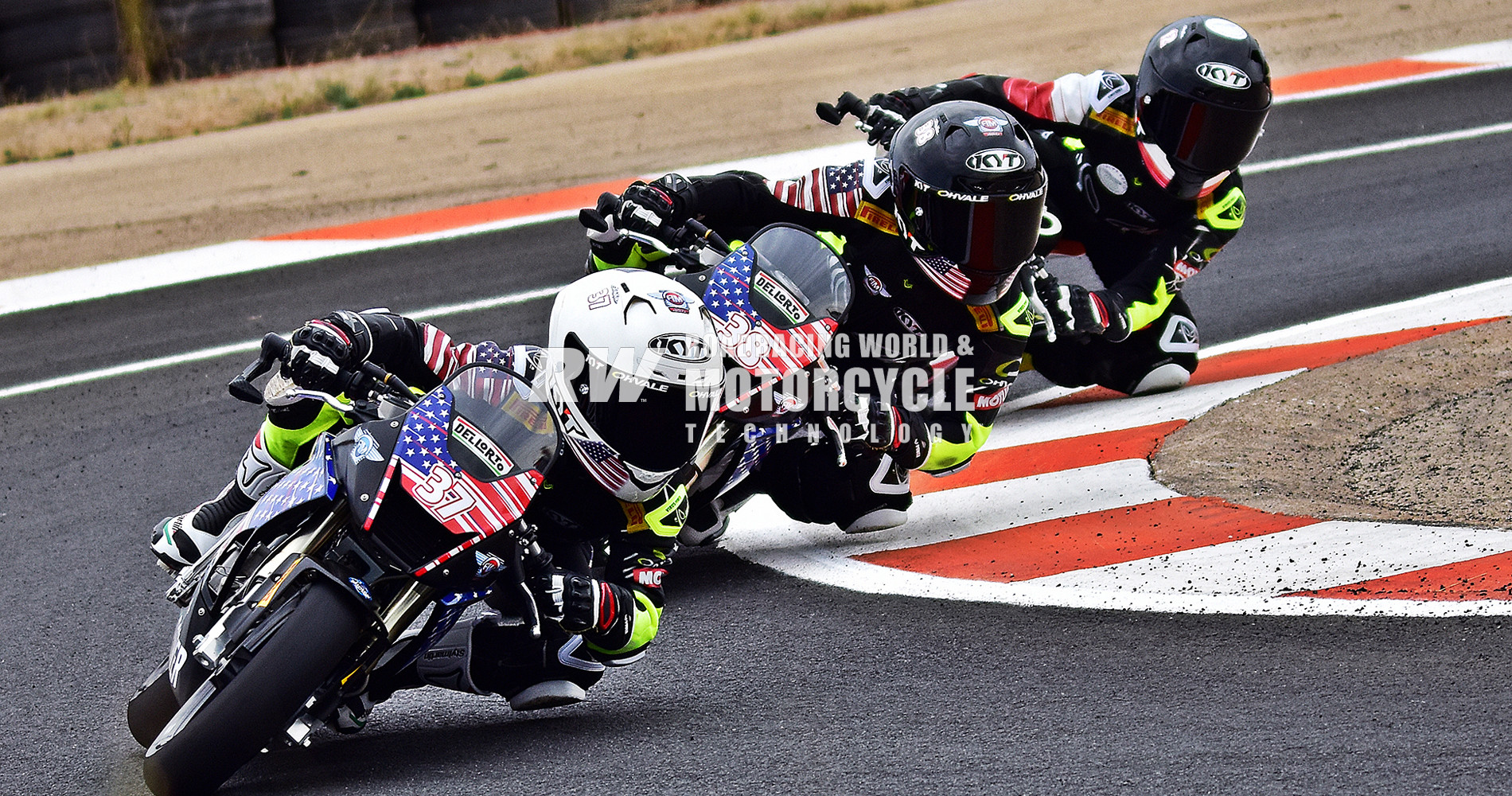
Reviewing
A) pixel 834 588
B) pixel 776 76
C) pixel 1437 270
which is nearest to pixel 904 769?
pixel 834 588

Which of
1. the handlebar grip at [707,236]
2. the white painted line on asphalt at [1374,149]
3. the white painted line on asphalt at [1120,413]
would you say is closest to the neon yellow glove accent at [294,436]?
the handlebar grip at [707,236]

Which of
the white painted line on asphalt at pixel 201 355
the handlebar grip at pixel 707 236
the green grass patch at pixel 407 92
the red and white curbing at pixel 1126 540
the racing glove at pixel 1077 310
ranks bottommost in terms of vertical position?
the white painted line on asphalt at pixel 201 355

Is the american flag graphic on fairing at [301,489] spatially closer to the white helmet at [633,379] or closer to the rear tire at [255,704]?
the rear tire at [255,704]

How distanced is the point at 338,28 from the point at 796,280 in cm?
1127

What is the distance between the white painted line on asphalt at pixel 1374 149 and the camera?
1036cm

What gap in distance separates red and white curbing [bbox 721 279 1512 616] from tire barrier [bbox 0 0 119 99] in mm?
10306

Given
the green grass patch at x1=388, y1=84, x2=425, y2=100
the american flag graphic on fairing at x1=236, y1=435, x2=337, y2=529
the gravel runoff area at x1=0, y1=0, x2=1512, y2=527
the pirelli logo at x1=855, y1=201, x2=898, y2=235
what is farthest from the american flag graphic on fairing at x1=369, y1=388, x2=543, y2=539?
the green grass patch at x1=388, y1=84, x2=425, y2=100

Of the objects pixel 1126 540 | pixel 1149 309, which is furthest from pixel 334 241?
pixel 1126 540

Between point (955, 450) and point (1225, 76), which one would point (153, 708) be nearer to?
point (955, 450)

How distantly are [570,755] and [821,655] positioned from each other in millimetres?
923

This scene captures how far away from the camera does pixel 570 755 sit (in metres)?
4.20

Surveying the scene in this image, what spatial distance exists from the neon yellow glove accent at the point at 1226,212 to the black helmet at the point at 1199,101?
0.17 meters

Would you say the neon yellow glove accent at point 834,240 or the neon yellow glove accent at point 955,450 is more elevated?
the neon yellow glove accent at point 834,240

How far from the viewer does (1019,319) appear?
19.2ft
